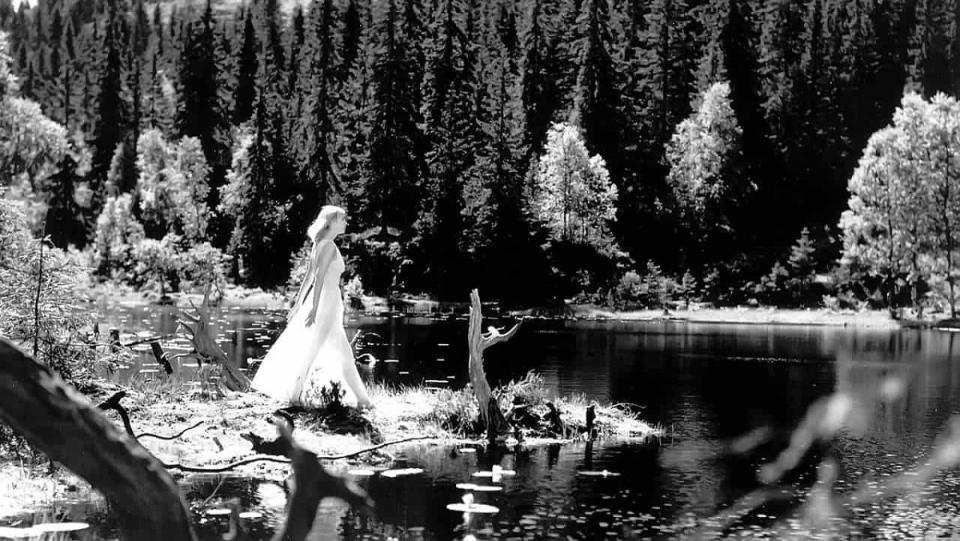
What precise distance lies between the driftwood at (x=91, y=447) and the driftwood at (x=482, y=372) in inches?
857

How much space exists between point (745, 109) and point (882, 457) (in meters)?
101

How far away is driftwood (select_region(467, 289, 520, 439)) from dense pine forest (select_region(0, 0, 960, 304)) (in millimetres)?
70236

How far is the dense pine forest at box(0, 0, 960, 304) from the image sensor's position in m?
103

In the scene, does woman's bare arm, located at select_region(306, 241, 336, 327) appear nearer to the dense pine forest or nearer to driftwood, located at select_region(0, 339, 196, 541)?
driftwood, located at select_region(0, 339, 196, 541)

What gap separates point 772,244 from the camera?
110562 millimetres

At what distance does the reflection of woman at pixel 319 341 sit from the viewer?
2448cm

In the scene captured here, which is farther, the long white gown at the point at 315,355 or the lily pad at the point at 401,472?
the long white gown at the point at 315,355

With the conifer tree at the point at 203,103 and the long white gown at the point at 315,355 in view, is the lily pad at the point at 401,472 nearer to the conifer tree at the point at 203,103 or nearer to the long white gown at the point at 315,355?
the long white gown at the point at 315,355

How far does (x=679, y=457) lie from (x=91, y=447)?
23859 mm

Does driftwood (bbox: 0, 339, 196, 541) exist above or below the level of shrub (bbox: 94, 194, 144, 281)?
below

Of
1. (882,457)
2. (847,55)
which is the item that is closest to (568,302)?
(847,55)

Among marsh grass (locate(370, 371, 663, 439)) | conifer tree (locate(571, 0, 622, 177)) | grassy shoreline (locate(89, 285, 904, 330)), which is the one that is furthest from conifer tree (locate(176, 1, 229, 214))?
marsh grass (locate(370, 371, 663, 439))

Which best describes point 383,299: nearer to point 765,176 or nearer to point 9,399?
point 765,176

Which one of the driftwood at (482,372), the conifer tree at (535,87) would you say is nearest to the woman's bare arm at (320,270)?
the driftwood at (482,372)
